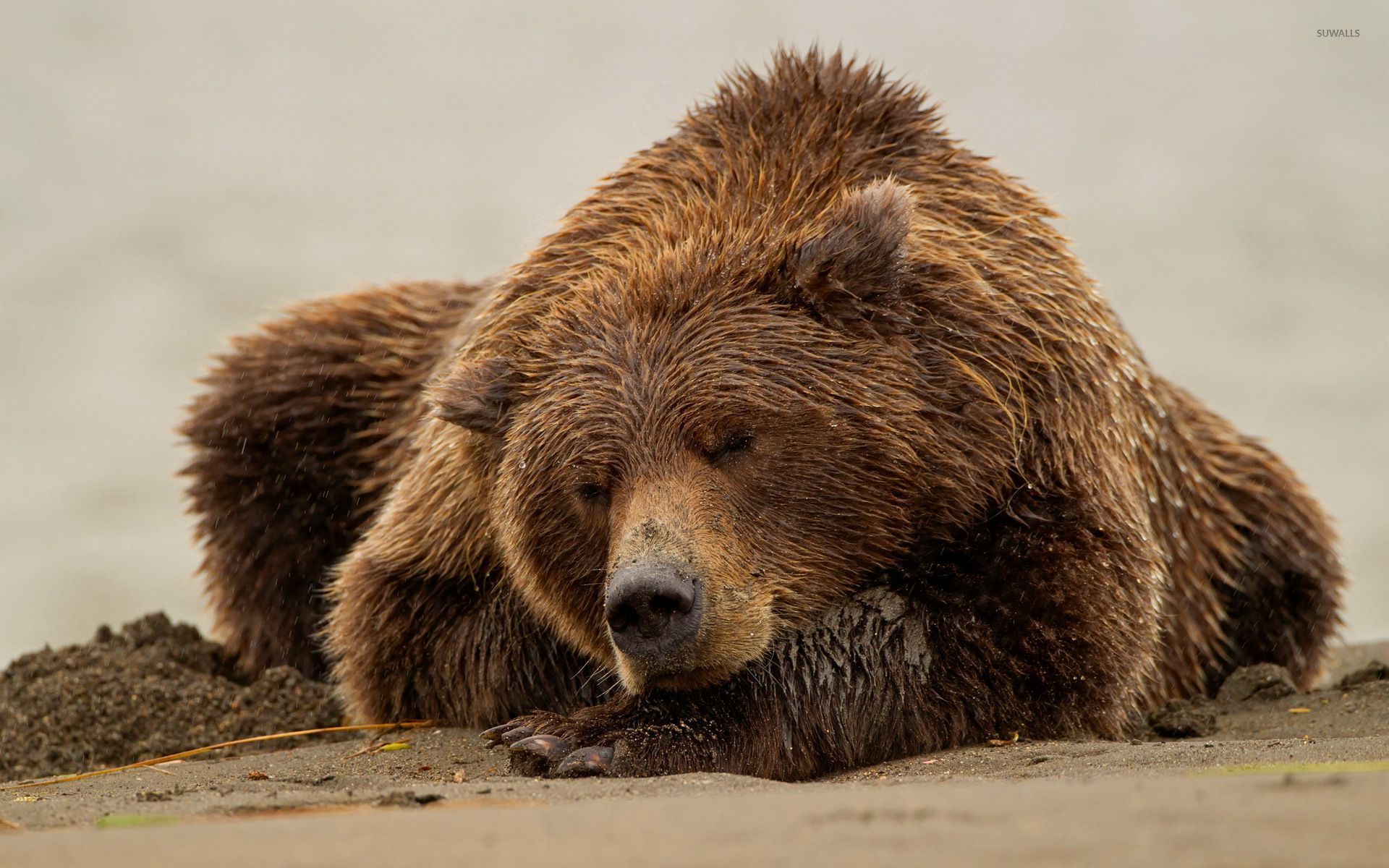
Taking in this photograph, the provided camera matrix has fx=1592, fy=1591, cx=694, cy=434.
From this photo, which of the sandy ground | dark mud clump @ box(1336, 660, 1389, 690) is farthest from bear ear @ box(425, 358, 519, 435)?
dark mud clump @ box(1336, 660, 1389, 690)

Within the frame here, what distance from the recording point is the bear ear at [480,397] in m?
5.26

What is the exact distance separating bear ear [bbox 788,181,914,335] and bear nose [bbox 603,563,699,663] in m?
1.14

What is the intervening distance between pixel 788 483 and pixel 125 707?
339cm

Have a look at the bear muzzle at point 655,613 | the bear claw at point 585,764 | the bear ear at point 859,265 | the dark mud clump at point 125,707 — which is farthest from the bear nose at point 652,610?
the dark mud clump at point 125,707

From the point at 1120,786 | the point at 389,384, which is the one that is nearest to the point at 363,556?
the point at 389,384

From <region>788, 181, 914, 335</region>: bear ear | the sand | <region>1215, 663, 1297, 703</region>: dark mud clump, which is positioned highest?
<region>788, 181, 914, 335</region>: bear ear

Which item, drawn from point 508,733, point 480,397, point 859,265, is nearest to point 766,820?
point 508,733

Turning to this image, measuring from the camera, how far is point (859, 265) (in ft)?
16.4

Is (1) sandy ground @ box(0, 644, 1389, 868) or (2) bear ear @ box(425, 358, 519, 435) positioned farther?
(2) bear ear @ box(425, 358, 519, 435)

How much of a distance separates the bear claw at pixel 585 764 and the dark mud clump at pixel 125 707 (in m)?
2.47

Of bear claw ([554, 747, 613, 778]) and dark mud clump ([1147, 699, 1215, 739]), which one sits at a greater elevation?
bear claw ([554, 747, 613, 778])

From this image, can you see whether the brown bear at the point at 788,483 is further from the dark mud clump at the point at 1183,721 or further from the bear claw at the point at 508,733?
the dark mud clump at the point at 1183,721

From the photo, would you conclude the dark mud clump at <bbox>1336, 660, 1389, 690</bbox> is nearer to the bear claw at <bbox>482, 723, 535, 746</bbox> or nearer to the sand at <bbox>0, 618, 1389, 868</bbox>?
the sand at <bbox>0, 618, 1389, 868</bbox>

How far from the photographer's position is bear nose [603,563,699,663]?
4.29 meters
